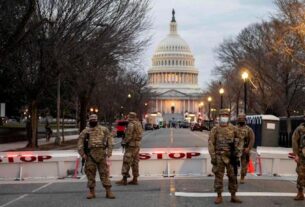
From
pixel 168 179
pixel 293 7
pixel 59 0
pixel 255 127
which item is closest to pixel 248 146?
pixel 168 179

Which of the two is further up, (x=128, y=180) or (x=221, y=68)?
(x=221, y=68)

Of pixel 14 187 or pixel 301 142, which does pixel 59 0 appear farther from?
pixel 301 142

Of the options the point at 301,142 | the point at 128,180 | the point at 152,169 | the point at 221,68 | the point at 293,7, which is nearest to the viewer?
the point at 301,142

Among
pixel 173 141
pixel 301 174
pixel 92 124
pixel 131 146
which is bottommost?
pixel 173 141

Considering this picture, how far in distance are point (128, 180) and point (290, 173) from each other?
17.4 ft

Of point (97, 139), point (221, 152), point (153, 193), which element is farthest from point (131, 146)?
point (221, 152)

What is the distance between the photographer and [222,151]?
1338 centimetres

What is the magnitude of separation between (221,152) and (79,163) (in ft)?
25.3

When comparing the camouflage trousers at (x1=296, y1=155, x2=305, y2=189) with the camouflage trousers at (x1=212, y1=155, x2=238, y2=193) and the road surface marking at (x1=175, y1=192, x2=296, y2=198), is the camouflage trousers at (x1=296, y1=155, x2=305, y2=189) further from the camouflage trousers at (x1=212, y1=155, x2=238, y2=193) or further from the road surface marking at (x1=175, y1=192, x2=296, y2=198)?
the camouflage trousers at (x1=212, y1=155, x2=238, y2=193)

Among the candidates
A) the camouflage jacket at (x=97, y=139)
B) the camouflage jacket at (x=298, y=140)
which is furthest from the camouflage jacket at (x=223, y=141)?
the camouflage jacket at (x=97, y=139)

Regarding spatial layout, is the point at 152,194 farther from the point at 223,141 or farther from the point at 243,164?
the point at 243,164

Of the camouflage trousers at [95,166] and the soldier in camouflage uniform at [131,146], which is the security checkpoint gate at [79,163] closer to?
the soldier in camouflage uniform at [131,146]

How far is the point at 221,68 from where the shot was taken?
77750mm

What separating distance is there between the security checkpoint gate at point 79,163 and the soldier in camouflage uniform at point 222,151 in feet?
21.0
